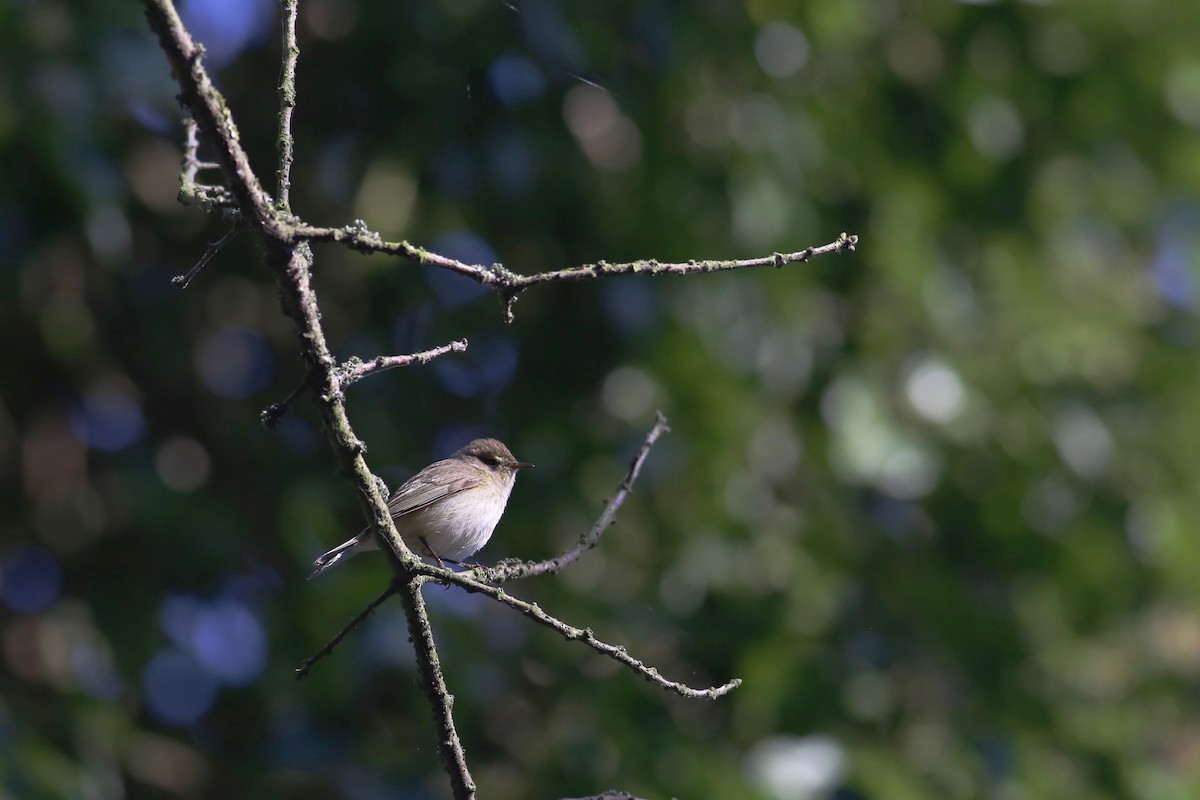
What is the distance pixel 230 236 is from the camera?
174 centimetres

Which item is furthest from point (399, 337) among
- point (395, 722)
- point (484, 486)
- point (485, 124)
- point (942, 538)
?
point (942, 538)

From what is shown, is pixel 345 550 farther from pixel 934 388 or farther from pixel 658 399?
pixel 934 388

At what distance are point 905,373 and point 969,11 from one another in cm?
184

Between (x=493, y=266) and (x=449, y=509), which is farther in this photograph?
(x=449, y=509)

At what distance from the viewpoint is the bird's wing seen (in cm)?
423

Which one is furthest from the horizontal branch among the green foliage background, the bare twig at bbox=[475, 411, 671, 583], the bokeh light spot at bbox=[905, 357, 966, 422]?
the bokeh light spot at bbox=[905, 357, 966, 422]

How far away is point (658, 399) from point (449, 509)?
1517 millimetres

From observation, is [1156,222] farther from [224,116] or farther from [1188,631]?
[224,116]

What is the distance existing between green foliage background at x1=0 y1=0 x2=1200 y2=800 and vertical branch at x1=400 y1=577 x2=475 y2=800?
250cm

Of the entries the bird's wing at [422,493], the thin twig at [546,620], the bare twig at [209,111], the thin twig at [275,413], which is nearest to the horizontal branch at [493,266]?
the bare twig at [209,111]

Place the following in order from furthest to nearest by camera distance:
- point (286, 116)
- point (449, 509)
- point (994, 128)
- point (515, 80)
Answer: point (994, 128) < point (515, 80) < point (449, 509) < point (286, 116)

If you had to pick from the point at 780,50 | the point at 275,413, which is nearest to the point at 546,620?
the point at 275,413

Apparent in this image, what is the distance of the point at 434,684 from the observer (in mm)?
2104

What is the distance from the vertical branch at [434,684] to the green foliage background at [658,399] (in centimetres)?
250
